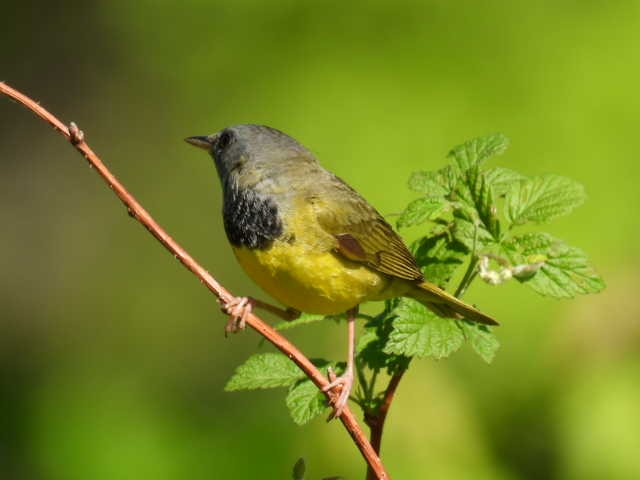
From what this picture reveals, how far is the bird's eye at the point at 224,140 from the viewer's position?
3037 millimetres

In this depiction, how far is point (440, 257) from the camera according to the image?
89.1 inches

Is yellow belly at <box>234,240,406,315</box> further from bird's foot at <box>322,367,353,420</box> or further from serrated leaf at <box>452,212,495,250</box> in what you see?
serrated leaf at <box>452,212,495,250</box>

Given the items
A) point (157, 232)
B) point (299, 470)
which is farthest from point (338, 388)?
point (157, 232)

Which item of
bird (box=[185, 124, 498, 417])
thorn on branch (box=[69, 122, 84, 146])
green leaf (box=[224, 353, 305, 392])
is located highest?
thorn on branch (box=[69, 122, 84, 146])

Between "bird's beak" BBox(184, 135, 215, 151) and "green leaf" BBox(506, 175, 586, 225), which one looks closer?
"green leaf" BBox(506, 175, 586, 225)

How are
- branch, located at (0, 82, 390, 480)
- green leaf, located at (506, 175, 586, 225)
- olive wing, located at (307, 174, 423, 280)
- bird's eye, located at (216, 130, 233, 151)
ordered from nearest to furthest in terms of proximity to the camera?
branch, located at (0, 82, 390, 480)
green leaf, located at (506, 175, 586, 225)
olive wing, located at (307, 174, 423, 280)
bird's eye, located at (216, 130, 233, 151)

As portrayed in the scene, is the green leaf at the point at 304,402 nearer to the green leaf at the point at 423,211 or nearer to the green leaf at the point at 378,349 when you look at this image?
the green leaf at the point at 378,349

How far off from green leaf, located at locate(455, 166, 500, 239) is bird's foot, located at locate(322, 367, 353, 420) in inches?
18.3

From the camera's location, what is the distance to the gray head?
292cm

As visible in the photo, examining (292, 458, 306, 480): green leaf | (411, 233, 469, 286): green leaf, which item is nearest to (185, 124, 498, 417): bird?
(411, 233, 469, 286): green leaf

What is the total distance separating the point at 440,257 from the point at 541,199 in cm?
30

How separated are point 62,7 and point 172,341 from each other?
299 centimetres

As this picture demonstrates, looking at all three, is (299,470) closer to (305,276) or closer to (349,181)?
(305,276)

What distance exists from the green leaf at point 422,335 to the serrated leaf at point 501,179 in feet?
1.27
